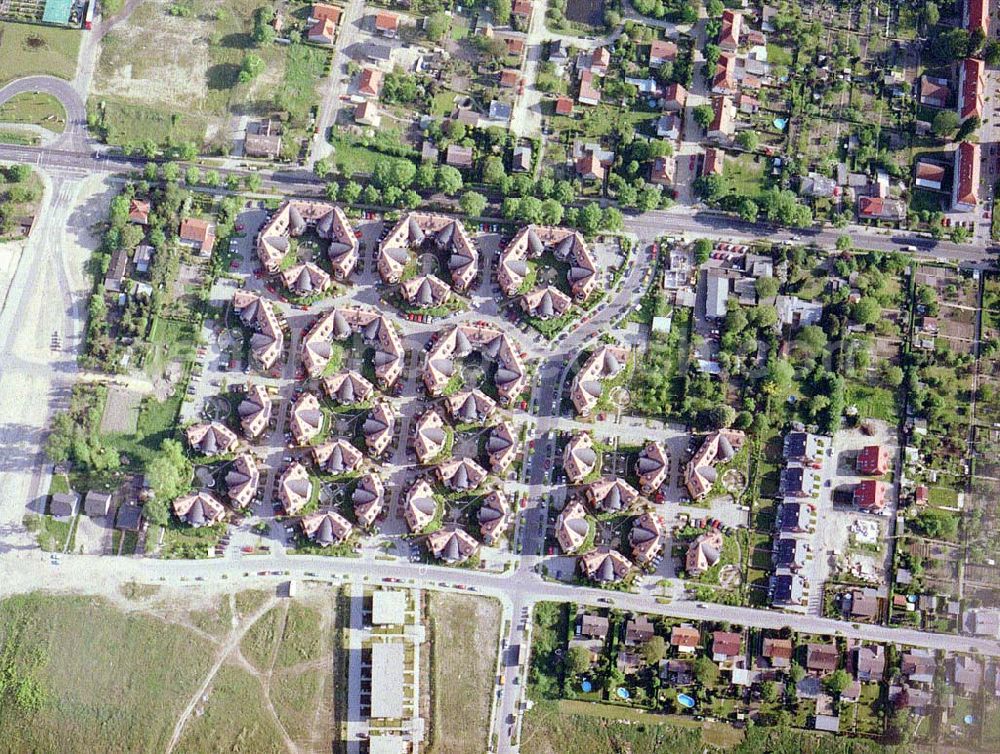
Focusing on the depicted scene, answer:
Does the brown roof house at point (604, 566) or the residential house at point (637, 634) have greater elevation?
the brown roof house at point (604, 566)

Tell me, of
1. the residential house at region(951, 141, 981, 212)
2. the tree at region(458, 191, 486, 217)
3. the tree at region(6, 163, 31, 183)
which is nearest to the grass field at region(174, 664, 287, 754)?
the tree at region(458, 191, 486, 217)

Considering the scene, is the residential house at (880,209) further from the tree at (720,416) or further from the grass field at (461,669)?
the grass field at (461,669)

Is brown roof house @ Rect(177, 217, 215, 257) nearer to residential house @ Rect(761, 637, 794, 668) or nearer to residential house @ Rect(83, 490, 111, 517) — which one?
residential house @ Rect(83, 490, 111, 517)

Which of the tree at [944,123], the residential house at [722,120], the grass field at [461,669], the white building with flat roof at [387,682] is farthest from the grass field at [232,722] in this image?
the tree at [944,123]

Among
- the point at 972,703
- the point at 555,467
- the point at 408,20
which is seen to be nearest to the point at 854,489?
the point at 972,703

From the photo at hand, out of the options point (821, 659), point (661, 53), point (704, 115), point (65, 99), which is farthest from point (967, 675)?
point (65, 99)

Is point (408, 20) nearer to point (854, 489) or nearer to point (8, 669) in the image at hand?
point (854, 489)

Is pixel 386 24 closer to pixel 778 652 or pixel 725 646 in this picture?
pixel 725 646
